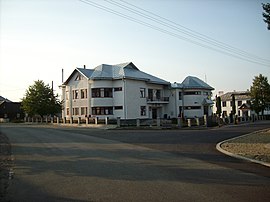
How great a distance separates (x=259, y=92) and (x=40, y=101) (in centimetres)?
4189

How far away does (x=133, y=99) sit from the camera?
48.3 m

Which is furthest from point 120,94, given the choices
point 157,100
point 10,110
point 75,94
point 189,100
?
point 10,110

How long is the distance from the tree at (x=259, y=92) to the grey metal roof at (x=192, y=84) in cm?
823

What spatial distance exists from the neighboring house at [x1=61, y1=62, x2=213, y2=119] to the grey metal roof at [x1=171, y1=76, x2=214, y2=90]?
0.49 meters

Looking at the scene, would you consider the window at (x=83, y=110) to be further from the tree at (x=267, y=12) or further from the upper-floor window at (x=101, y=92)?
the tree at (x=267, y=12)

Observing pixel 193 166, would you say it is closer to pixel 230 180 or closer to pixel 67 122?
pixel 230 180

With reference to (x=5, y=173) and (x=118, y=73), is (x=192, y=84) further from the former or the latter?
(x=5, y=173)

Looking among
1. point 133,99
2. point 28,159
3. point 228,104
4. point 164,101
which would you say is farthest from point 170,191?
point 228,104

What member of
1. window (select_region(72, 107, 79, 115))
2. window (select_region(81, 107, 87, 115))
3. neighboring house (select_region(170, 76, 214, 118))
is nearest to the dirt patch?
window (select_region(81, 107, 87, 115))

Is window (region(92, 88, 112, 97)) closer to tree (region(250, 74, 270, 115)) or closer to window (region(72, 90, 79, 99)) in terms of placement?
window (region(72, 90, 79, 99))

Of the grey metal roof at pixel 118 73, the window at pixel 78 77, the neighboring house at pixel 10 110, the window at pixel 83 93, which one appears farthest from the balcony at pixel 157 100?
the neighboring house at pixel 10 110

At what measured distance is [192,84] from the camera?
59719mm

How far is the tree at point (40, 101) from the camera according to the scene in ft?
181

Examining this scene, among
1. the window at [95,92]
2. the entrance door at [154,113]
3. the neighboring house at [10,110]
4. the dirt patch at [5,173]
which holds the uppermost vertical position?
the window at [95,92]
